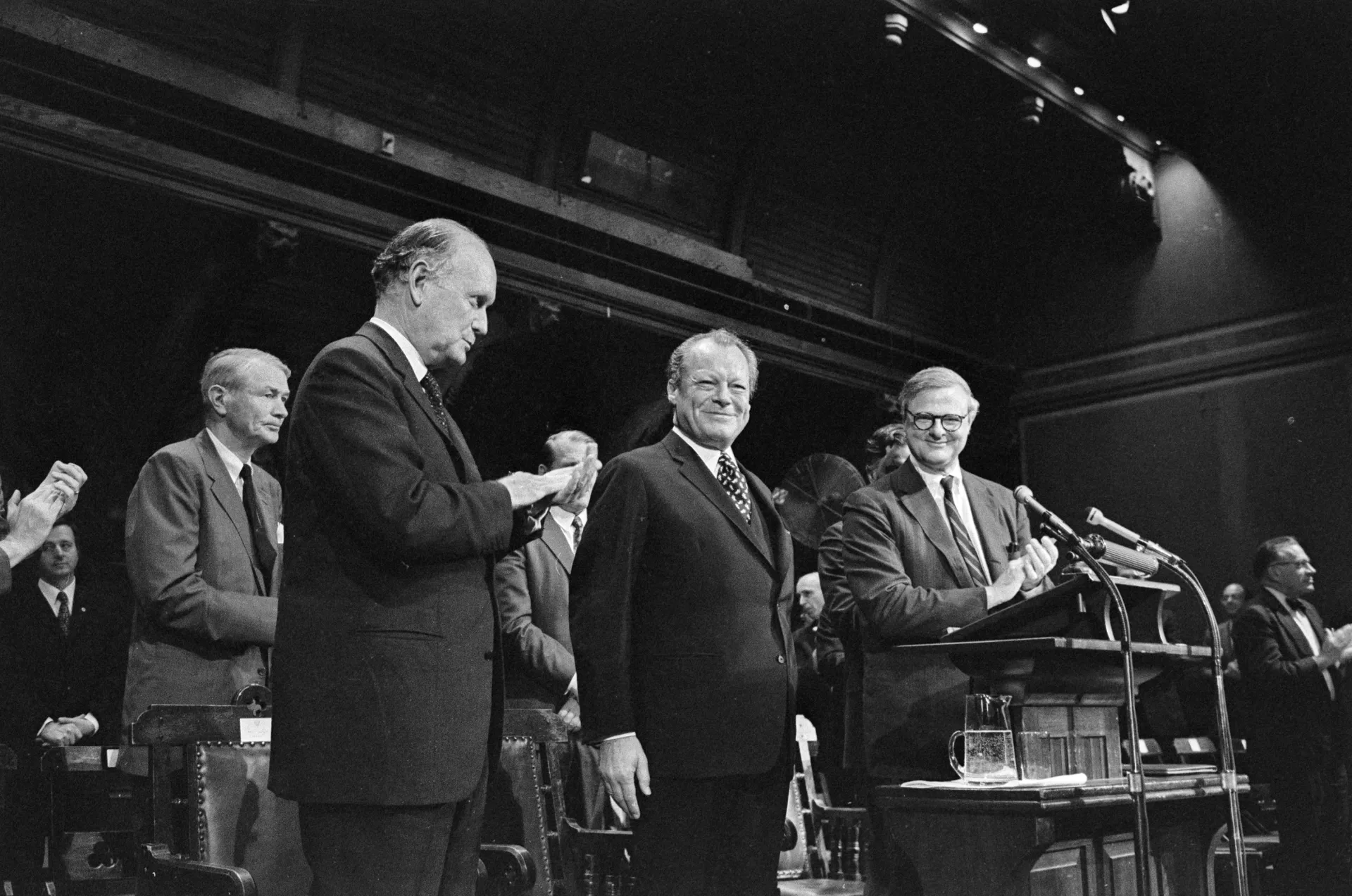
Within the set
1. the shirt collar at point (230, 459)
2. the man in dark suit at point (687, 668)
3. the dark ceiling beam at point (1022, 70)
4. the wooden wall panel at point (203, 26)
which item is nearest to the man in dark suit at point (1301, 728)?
the dark ceiling beam at point (1022, 70)

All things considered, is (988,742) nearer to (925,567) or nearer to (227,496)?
(925,567)

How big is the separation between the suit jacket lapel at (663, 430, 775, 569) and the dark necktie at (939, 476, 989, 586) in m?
0.68

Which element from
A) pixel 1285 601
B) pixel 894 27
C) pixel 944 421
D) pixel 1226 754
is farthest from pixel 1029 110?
pixel 1226 754

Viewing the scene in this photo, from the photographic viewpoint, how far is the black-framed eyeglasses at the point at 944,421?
11.2ft

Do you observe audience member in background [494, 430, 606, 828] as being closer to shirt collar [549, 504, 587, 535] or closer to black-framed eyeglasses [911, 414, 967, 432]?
shirt collar [549, 504, 587, 535]

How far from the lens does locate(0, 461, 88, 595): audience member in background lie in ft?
10.4

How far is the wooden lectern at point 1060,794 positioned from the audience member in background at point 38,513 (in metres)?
2.19

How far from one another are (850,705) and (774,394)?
4.29 metres

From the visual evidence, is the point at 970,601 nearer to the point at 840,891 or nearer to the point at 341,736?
the point at 840,891

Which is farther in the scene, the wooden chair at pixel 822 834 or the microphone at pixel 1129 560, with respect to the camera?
the wooden chair at pixel 822 834

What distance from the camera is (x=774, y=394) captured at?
24.5 feet

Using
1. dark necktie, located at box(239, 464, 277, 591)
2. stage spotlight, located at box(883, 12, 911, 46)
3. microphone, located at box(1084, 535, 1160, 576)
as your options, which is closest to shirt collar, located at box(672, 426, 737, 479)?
microphone, located at box(1084, 535, 1160, 576)

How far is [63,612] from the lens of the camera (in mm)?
4688

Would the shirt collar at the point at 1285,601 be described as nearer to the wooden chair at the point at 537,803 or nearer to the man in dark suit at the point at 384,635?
the wooden chair at the point at 537,803
